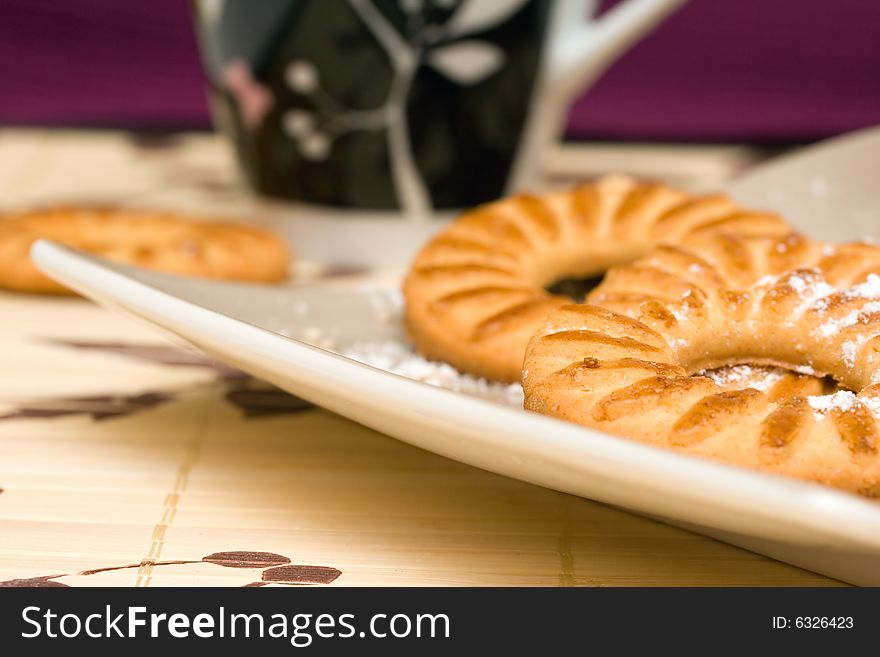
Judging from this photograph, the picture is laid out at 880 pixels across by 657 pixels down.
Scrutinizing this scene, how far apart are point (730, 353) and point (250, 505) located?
30 centimetres

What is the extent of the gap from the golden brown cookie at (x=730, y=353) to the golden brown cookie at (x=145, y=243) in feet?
1.62

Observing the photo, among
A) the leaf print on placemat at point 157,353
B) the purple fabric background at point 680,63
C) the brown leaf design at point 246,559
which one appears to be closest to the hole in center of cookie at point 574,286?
the leaf print on placemat at point 157,353

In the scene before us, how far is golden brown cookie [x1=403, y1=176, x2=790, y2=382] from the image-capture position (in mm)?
806

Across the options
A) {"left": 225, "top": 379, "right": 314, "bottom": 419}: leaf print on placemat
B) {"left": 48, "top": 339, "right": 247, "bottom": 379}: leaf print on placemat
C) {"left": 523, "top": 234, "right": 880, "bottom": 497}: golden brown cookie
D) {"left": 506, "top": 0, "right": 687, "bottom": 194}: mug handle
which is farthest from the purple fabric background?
{"left": 523, "top": 234, "right": 880, "bottom": 497}: golden brown cookie

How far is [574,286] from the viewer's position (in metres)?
A: 0.95

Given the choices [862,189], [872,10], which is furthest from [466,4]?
[872,10]

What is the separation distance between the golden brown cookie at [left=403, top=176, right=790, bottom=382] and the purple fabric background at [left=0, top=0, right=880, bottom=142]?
1398 millimetres

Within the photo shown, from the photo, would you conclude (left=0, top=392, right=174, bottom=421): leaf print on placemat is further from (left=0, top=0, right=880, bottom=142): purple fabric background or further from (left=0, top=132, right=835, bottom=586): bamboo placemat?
(left=0, top=0, right=880, bottom=142): purple fabric background

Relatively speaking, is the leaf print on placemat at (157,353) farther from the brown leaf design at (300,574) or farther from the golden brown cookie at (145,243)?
the brown leaf design at (300,574)

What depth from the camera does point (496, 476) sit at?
758 millimetres

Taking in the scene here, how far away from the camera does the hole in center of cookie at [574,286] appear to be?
3.12ft
